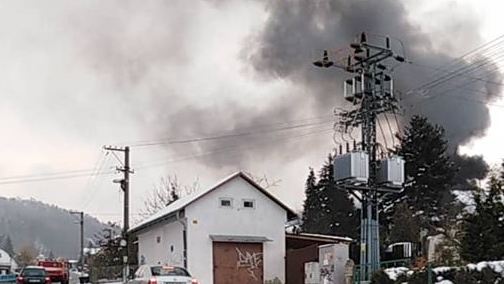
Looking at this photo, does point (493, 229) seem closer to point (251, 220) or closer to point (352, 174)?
point (352, 174)

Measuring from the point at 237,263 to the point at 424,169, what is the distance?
2577 cm

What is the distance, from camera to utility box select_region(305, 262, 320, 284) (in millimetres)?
30328

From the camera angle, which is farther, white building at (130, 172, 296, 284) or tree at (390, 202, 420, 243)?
tree at (390, 202, 420, 243)

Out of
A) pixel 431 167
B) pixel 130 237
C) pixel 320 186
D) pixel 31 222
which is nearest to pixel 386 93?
pixel 130 237

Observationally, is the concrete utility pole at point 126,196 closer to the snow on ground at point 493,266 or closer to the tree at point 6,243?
the snow on ground at point 493,266

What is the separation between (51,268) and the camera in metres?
48.0

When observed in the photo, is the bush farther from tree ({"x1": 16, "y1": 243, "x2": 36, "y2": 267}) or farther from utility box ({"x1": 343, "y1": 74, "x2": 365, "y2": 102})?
tree ({"x1": 16, "y1": 243, "x2": 36, "y2": 267})

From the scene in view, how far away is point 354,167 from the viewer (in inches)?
1180

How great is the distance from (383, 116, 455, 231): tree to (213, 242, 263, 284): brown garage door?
23.0 metres

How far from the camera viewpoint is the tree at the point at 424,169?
56.3 meters

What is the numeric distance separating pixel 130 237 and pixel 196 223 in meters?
14.5

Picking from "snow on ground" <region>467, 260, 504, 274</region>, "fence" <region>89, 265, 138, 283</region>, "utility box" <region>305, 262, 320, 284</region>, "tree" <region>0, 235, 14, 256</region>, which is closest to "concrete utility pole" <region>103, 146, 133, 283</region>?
"fence" <region>89, 265, 138, 283</region>

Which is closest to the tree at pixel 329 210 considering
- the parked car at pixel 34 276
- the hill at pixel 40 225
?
the parked car at pixel 34 276

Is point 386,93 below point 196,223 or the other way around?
the other way around
